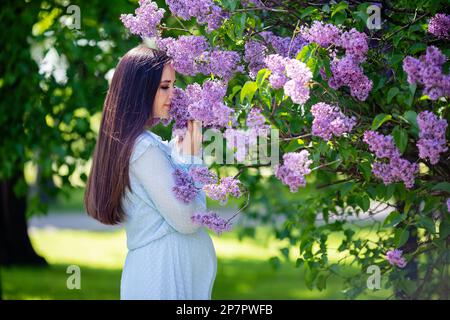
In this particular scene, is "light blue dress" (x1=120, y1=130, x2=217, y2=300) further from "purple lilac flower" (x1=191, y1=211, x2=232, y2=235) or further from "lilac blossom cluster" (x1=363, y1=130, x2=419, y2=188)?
"lilac blossom cluster" (x1=363, y1=130, x2=419, y2=188)

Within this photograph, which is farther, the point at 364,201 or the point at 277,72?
the point at 364,201

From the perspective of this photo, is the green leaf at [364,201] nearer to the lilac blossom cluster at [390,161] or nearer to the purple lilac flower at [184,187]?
the lilac blossom cluster at [390,161]

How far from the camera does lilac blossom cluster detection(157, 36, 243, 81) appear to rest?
3133 mm

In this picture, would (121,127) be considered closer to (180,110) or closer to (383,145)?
(180,110)

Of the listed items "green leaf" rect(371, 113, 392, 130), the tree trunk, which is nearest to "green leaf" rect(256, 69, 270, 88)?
"green leaf" rect(371, 113, 392, 130)

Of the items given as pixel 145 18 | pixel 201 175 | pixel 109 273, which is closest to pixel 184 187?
pixel 201 175

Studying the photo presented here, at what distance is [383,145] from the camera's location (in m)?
2.82

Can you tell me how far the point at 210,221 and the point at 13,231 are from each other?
6.78 meters

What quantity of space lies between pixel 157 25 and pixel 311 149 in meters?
0.80

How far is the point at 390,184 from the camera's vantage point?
305 centimetres

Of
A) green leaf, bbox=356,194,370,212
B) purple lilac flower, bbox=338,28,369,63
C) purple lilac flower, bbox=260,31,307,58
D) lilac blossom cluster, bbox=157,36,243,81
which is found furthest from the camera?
green leaf, bbox=356,194,370,212

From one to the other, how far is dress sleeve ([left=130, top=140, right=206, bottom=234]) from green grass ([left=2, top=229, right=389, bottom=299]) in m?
3.58

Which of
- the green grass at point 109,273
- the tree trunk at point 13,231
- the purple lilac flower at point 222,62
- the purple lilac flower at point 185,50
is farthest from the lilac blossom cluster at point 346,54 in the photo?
the tree trunk at point 13,231

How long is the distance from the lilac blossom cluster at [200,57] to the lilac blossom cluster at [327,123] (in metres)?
0.46
